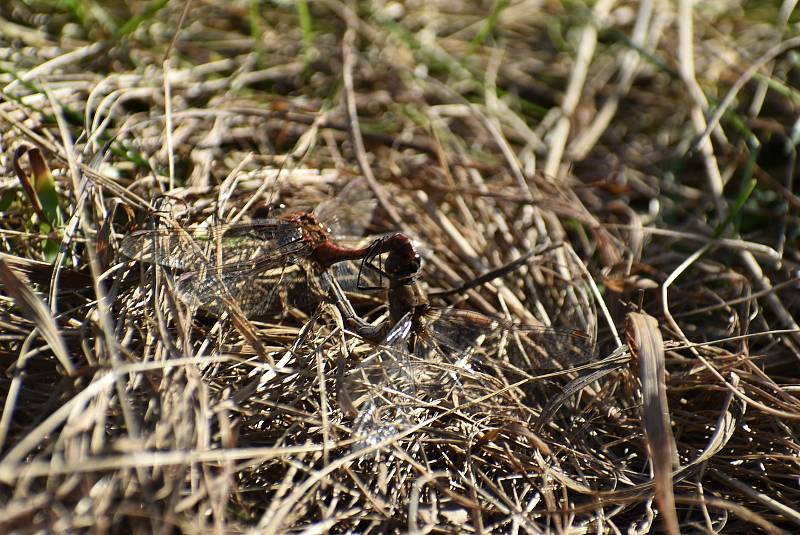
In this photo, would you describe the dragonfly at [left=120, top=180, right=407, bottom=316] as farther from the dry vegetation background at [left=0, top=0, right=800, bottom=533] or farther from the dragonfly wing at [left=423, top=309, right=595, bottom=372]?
the dragonfly wing at [left=423, top=309, right=595, bottom=372]

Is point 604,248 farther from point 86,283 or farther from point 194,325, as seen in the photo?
point 86,283

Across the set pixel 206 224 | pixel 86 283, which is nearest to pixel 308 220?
pixel 206 224

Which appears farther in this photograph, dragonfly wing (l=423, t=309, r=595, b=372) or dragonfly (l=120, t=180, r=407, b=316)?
dragonfly wing (l=423, t=309, r=595, b=372)

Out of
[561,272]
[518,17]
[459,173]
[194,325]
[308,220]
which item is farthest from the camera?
[518,17]

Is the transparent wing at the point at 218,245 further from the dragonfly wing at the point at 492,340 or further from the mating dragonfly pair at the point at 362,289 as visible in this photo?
the dragonfly wing at the point at 492,340

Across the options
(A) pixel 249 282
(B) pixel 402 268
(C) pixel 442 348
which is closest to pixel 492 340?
Result: (C) pixel 442 348

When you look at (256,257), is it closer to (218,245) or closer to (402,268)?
(218,245)

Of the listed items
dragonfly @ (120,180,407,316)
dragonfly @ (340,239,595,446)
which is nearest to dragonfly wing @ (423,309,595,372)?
dragonfly @ (340,239,595,446)
